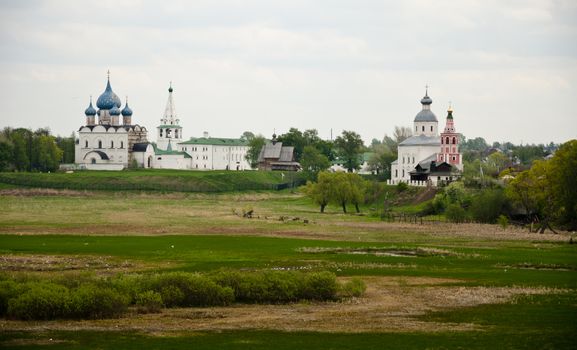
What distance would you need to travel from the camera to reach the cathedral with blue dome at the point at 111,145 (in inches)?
6161

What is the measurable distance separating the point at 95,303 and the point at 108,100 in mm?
133838

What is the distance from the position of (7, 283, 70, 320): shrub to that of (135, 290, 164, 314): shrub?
2744 mm

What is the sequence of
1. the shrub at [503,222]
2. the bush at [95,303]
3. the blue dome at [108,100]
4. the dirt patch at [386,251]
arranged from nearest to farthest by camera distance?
the bush at [95,303] → the dirt patch at [386,251] → the shrub at [503,222] → the blue dome at [108,100]

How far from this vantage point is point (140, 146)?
16112 cm

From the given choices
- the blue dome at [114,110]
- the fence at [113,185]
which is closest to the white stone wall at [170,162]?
the blue dome at [114,110]

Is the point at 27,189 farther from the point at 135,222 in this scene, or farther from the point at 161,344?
the point at 161,344

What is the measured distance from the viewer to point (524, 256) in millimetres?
55406

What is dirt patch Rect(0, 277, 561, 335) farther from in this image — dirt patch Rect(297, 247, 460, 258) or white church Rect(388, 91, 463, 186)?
white church Rect(388, 91, 463, 186)

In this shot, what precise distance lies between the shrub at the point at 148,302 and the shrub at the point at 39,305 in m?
2.74

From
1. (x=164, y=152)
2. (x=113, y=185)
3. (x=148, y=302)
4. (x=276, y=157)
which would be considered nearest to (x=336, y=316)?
(x=148, y=302)

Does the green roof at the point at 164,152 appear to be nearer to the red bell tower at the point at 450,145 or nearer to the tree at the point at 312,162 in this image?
the tree at the point at 312,162

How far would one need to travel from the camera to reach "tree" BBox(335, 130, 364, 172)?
5930 inches

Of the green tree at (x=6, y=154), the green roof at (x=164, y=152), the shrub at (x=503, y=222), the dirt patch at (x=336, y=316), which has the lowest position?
the dirt patch at (x=336, y=316)

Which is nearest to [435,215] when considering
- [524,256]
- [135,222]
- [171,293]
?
[135,222]
